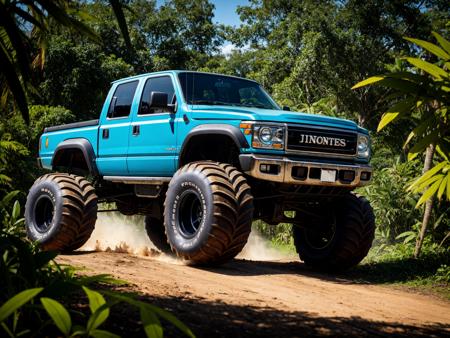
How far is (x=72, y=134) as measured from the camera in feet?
30.2

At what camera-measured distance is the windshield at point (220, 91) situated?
7645mm

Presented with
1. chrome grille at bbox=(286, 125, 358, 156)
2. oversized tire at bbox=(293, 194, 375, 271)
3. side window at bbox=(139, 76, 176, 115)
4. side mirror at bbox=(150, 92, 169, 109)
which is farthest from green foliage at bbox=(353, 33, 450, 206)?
side window at bbox=(139, 76, 176, 115)

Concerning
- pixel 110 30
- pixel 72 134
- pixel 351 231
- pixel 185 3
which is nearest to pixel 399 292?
pixel 351 231

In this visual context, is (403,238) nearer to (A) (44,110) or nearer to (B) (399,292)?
(B) (399,292)

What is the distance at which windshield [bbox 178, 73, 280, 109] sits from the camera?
764cm

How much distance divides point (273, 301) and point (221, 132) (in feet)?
7.85

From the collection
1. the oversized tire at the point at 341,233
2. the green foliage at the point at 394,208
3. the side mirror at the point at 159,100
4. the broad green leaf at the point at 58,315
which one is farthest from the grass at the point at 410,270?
the broad green leaf at the point at 58,315

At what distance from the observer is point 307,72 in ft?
73.6

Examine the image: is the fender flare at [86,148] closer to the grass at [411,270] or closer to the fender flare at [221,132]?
the fender flare at [221,132]

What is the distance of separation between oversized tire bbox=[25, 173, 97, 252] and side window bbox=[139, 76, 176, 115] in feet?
4.50

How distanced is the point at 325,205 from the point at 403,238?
2675 mm

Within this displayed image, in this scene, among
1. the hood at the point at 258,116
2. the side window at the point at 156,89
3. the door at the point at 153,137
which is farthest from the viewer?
the side window at the point at 156,89

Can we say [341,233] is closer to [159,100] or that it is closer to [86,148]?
[159,100]

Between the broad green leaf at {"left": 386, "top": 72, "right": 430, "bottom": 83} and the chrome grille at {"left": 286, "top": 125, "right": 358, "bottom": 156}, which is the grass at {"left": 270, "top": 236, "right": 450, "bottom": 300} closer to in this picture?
the chrome grille at {"left": 286, "top": 125, "right": 358, "bottom": 156}
